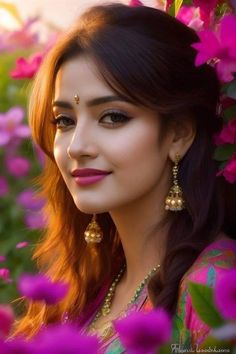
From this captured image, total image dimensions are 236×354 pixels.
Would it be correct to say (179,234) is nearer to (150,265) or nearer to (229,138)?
(150,265)

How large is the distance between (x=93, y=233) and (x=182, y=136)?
0.41m

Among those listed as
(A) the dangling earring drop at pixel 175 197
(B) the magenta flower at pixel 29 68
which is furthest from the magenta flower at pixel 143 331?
(B) the magenta flower at pixel 29 68

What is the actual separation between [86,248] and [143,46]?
655mm

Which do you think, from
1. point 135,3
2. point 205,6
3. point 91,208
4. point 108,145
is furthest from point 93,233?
point 205,6

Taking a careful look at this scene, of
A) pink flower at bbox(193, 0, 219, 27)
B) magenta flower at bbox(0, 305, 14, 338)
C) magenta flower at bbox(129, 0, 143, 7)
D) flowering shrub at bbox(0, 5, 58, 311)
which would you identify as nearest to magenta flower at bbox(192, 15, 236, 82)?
pink flower at bbox(193, 0, 219, 27)

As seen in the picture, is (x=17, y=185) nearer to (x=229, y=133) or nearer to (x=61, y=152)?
(x=61, y=152)

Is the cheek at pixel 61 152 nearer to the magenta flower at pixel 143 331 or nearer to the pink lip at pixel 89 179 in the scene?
the pink lip at pixel 89 179

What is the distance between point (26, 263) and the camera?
7.70ft

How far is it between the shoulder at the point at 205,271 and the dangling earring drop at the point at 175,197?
0.13m

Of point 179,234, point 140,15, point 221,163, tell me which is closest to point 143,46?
point 140,15

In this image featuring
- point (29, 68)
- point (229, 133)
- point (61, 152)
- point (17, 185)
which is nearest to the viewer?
point (229, 133)

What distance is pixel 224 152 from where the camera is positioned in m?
1.42

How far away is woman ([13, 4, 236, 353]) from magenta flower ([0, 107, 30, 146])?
28.9 inches

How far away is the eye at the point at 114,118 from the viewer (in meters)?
1.48
